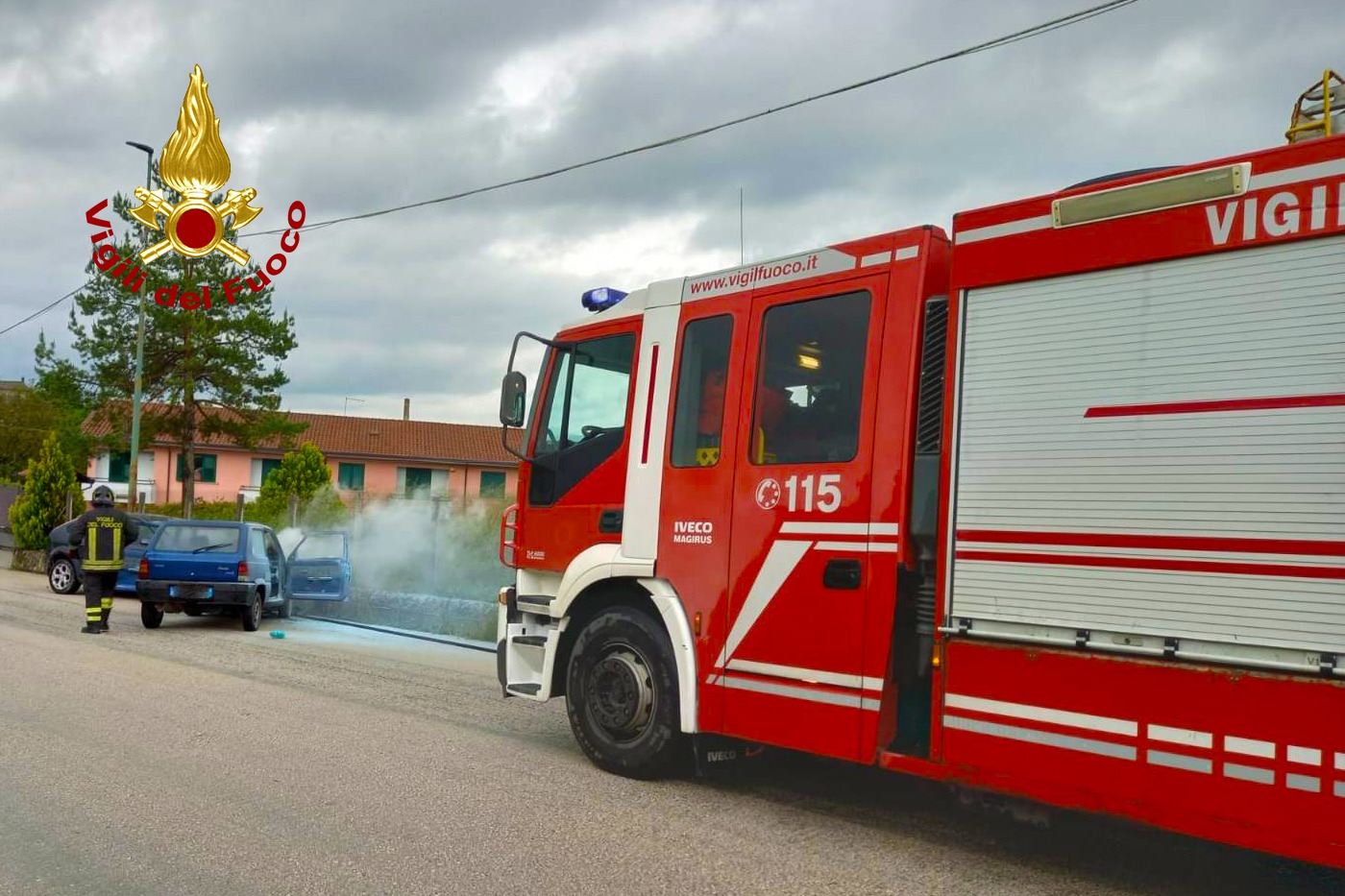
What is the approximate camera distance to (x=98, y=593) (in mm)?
13023

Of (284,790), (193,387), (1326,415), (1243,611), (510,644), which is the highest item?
(193,387)

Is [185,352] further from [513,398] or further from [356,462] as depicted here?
[513,398]

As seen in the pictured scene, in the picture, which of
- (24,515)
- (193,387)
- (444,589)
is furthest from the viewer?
(193,387)

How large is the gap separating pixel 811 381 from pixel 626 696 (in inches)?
82.2

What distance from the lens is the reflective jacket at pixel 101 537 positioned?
1327 cm

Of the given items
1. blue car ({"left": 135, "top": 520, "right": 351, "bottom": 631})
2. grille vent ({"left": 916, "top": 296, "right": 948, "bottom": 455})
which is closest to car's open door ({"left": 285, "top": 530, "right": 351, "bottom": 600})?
blue car ({"left": 135, "top": 520, "right": 351, "bottom": 631})

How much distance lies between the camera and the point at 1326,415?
12.1 ft

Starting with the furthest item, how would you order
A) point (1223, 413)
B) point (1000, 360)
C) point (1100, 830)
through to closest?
point (1100, 830)
point (1000, 360)
point (1223, 413)

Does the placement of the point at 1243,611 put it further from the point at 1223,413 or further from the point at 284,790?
the point at 284,790

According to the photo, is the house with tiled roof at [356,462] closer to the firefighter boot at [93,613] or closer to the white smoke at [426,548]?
the white smoke at [426,548]

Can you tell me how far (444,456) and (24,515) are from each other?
2874 cm

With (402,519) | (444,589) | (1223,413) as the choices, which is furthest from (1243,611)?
→ (402,519)

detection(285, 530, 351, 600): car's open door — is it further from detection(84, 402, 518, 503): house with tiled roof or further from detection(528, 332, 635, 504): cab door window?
detection(84, 402, 518, 503): house with tiled roof

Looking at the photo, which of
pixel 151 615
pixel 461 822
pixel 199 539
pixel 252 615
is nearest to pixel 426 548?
pixel 252 615
